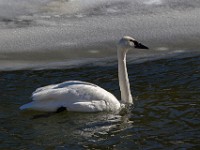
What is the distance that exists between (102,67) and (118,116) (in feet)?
5.18

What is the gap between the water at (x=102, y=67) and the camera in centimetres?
596

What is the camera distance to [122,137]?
590cm

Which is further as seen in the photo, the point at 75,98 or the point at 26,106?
the point at 75,98

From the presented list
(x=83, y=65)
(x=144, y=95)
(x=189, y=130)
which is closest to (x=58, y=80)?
(x=83, y=65)

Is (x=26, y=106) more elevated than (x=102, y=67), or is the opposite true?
(x=102, y=67)

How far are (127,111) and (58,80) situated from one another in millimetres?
1244

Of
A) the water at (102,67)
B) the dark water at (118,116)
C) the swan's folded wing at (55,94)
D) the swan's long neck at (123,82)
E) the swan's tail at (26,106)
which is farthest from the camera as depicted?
the swan's long neck at (123,82)

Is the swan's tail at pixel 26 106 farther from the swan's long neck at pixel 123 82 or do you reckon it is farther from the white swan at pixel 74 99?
the swan's long neck at pixel 123 82

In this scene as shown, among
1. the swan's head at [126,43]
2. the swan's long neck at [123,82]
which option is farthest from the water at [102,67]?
the swan's head at [126,43]

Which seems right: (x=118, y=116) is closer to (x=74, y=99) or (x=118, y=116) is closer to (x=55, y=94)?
(x=74, y=99)

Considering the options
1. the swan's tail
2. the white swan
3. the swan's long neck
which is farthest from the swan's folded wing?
the swan's long neck

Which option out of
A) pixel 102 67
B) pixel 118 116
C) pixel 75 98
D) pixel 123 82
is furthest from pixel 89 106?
pixel 102 67

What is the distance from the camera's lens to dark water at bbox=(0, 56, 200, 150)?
19.0 ft

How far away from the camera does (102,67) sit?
812 cm
